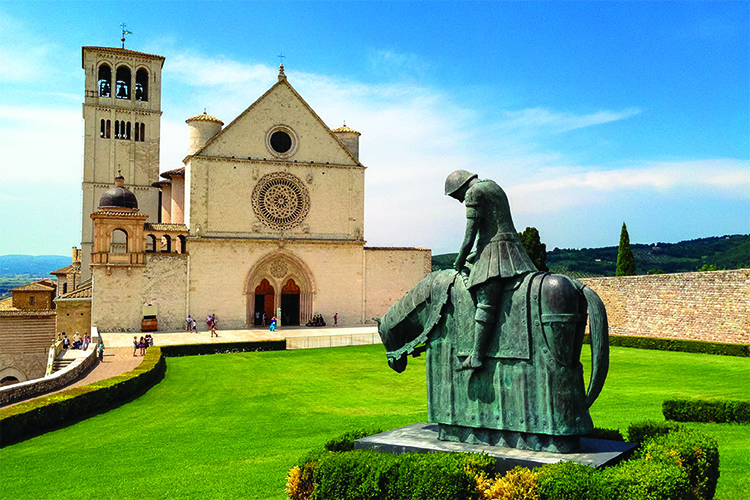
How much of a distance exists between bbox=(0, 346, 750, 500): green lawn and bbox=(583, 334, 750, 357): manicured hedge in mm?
1662

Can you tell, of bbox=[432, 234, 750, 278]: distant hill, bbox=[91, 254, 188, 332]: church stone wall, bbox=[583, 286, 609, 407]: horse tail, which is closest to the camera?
bbox=[583, 286, 609, 407]: horse tail

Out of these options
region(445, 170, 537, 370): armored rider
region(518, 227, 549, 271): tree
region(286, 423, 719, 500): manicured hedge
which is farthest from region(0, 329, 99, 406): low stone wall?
region(518, 227, 549, 271): tree

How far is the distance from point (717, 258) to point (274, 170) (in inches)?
3089

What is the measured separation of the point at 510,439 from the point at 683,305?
2717 cm

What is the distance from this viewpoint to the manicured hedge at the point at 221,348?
28906 millimetres

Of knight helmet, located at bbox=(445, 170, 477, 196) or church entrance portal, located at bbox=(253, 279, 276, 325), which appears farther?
church entrance portal, located at bbox=(253, 279, 276, 325)

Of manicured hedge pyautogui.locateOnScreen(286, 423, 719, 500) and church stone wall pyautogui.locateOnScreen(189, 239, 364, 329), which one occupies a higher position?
church stone wall pyautogui.locateOnScreen(189, 239, 364, 329)

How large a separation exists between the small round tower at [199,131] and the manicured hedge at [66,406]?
21.2 meters

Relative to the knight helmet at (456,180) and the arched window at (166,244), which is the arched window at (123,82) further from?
the knight helmet at (456,180)

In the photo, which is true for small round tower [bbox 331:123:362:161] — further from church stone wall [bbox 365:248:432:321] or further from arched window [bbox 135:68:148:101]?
arched window [bbox 135:68:148:101]

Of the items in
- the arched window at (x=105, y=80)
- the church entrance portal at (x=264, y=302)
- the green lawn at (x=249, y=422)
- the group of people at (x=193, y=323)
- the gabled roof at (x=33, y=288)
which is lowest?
the green lawn at (x=249, y=422)

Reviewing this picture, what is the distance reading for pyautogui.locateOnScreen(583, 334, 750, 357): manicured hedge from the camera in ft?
89.5

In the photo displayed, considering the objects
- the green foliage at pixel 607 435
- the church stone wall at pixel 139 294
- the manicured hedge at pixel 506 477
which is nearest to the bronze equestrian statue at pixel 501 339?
the manicured hedge at pixel 506 477

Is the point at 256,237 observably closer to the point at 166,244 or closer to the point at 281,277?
the point at 281,277
